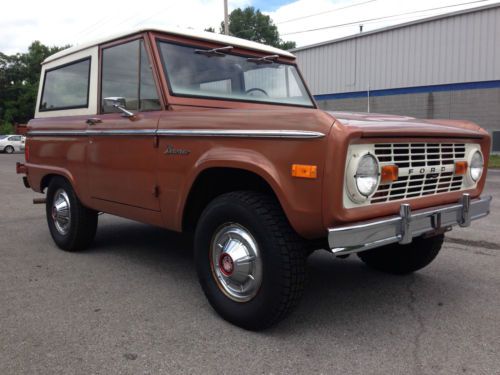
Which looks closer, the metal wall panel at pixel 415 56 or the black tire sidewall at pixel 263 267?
the black tire sidewall at pixel 263 267

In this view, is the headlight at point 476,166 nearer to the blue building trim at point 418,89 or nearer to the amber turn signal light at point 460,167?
the amber turn signal light at point 460,167

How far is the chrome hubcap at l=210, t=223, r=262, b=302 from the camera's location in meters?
2.93

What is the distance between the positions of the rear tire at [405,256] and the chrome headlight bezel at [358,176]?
1.34 meters

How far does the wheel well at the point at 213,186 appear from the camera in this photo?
3.10 metres

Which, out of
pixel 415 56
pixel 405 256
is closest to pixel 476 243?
pixel 405 256

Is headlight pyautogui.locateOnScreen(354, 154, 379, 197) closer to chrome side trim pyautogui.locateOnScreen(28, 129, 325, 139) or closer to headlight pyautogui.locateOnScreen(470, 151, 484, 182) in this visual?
chrome side trim pyautogui.locateOnScreen(28, 129, 325, 139)

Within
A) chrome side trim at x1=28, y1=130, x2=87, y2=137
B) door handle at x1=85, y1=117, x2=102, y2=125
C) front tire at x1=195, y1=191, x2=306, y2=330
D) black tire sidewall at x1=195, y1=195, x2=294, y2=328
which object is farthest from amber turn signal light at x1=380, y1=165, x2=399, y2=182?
chrome side trim at x1=28, y1=130, x2=87, y2=137

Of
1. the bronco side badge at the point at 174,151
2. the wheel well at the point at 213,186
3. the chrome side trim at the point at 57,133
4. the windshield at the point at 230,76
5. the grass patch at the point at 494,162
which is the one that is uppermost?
the windshield at the point at 230,76

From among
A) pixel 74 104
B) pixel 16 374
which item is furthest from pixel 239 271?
pixel 74 104

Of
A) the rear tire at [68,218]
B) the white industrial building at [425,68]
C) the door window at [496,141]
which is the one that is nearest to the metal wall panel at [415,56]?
the white industrial building at [425,68]

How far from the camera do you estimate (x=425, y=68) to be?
20234mm

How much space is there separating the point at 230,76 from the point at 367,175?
1.84 m

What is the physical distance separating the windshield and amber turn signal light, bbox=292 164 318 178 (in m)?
1.39

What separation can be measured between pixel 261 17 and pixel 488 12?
47.8 m
